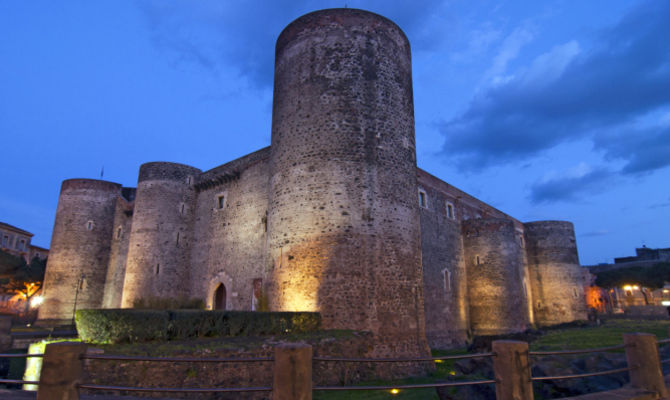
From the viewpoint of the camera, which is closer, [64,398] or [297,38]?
[64,398]

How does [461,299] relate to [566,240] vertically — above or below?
below

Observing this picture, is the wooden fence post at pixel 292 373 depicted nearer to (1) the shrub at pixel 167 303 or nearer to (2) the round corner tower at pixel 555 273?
(1) the shrub at pixel 167 303

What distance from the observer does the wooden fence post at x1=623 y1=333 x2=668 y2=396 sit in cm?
541

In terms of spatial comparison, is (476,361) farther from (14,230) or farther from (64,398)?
(14,230)

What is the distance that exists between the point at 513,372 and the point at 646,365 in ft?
7.40

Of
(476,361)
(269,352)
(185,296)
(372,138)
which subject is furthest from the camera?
(185,296)

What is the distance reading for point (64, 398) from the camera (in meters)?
4.12

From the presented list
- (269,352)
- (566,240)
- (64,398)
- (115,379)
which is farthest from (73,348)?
(566,240)

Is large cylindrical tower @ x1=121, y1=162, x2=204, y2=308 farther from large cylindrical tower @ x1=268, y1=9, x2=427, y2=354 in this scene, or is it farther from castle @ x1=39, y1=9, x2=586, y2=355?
large cylindrical tower @ x1=268, y1=9, x2=427, y2=354

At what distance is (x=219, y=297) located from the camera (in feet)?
72.5

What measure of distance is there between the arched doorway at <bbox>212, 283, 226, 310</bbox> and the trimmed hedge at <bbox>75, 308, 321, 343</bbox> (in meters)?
10.3

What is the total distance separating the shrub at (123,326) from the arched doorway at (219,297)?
11.2 metres

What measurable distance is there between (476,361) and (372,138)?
8184 mm

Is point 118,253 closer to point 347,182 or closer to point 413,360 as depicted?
point 347,182
